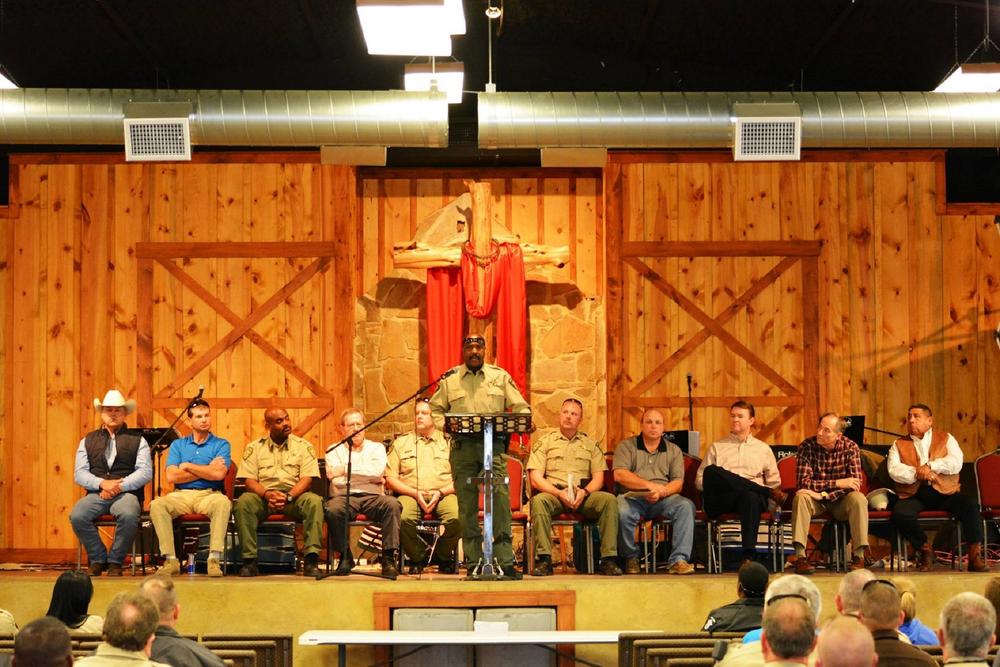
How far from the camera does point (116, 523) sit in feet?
27.7

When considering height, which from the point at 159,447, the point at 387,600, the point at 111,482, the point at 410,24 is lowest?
the point at 387,600

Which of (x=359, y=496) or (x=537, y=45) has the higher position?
(x=537, y=45)

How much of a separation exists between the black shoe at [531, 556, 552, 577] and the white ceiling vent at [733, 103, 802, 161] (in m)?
2.84

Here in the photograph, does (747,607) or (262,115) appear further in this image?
(262,115)

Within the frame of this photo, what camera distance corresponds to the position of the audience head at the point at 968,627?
4066mm

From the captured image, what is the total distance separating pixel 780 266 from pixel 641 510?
3043mm

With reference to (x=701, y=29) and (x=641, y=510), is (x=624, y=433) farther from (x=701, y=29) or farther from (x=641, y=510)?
(x=701, y=29)

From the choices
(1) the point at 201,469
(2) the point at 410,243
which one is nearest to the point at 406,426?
(2) the point at 410,243

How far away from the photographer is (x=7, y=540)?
10.4 meters

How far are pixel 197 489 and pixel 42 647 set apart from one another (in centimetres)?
499

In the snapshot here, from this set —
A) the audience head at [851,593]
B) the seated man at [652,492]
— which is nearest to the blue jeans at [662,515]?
the seated man at [652,492]

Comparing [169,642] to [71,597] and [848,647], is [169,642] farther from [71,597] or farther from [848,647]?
[848,647]

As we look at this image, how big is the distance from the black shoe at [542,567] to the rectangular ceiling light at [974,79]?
13.0ft

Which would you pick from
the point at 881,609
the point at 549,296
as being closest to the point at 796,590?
the point at 881,609
